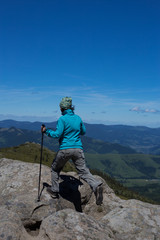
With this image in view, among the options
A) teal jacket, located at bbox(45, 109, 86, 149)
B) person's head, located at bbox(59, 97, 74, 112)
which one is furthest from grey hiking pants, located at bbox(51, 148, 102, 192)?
person's head, located at bbox(59, 97, 74, 112)

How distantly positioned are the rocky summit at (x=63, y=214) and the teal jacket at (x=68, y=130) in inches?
155

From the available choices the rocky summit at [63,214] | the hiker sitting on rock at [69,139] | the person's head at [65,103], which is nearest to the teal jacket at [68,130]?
the hiker sitting on rock at [69,139]

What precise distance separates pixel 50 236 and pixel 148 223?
6.40 meters

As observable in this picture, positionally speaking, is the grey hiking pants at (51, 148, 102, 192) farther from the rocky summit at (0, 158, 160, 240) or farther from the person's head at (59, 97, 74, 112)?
the person's head at (59, 97, 74, 112)

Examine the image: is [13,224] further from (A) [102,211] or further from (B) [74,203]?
(A) [102,211]

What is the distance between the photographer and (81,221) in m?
11.0

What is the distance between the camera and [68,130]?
44.5 ft

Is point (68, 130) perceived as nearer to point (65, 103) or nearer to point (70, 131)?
point (70, 131)

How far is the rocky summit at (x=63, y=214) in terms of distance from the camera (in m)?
10.3

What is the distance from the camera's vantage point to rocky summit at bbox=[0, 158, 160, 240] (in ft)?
33.8

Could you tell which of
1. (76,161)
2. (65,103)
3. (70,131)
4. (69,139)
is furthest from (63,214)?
(65,103)

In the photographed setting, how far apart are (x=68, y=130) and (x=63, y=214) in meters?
4.93

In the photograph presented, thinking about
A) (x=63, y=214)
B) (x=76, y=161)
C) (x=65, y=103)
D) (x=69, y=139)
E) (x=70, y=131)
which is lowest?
(x=63, y=214)

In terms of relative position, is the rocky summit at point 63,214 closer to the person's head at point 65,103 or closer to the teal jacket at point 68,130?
the teal jacket at point 68,130
